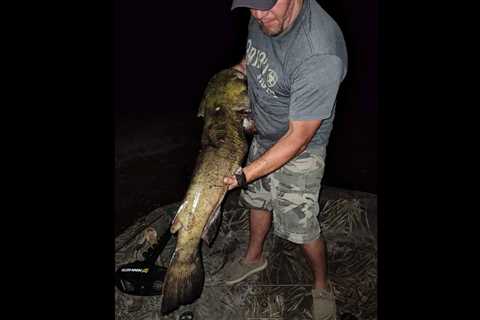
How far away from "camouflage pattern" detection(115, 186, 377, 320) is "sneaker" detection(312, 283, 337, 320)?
2.7 inches

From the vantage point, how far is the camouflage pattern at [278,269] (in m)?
3.06

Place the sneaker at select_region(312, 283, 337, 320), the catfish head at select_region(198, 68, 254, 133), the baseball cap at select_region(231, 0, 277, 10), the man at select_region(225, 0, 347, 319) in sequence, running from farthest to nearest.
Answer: the sneaker at select_region(312, 283, 337, 320)
the catfish head at select_region(198, 68, 254, 133)
the man at select_region(225, 0, 347, 319)
the baseball cap at select_region(231, 0, 277, 10)

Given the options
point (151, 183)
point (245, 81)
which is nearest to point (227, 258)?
point (245, 81)

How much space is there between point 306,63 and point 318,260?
1.46 m

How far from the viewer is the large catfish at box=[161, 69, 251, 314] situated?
7.84ft

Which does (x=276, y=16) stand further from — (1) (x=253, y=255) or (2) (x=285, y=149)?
(1) (x=253, y=255)

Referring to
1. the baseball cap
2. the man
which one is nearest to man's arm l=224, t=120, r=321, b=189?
the man

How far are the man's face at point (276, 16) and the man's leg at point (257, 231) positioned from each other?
1446 mm

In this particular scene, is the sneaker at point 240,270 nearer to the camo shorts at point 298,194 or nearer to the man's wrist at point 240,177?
the camo shorts at point 298,194

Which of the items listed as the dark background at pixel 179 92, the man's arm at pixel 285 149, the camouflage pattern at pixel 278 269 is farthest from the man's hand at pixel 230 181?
the dark background at pixel 179 92

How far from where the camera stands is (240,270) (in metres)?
3.36

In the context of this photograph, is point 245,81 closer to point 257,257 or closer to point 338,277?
point 257,257

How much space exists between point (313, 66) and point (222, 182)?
2.77 ft

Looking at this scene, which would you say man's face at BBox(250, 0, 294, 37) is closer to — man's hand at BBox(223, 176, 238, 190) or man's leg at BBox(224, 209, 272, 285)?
man's hand at BBox(223, 176, 238, 190)
